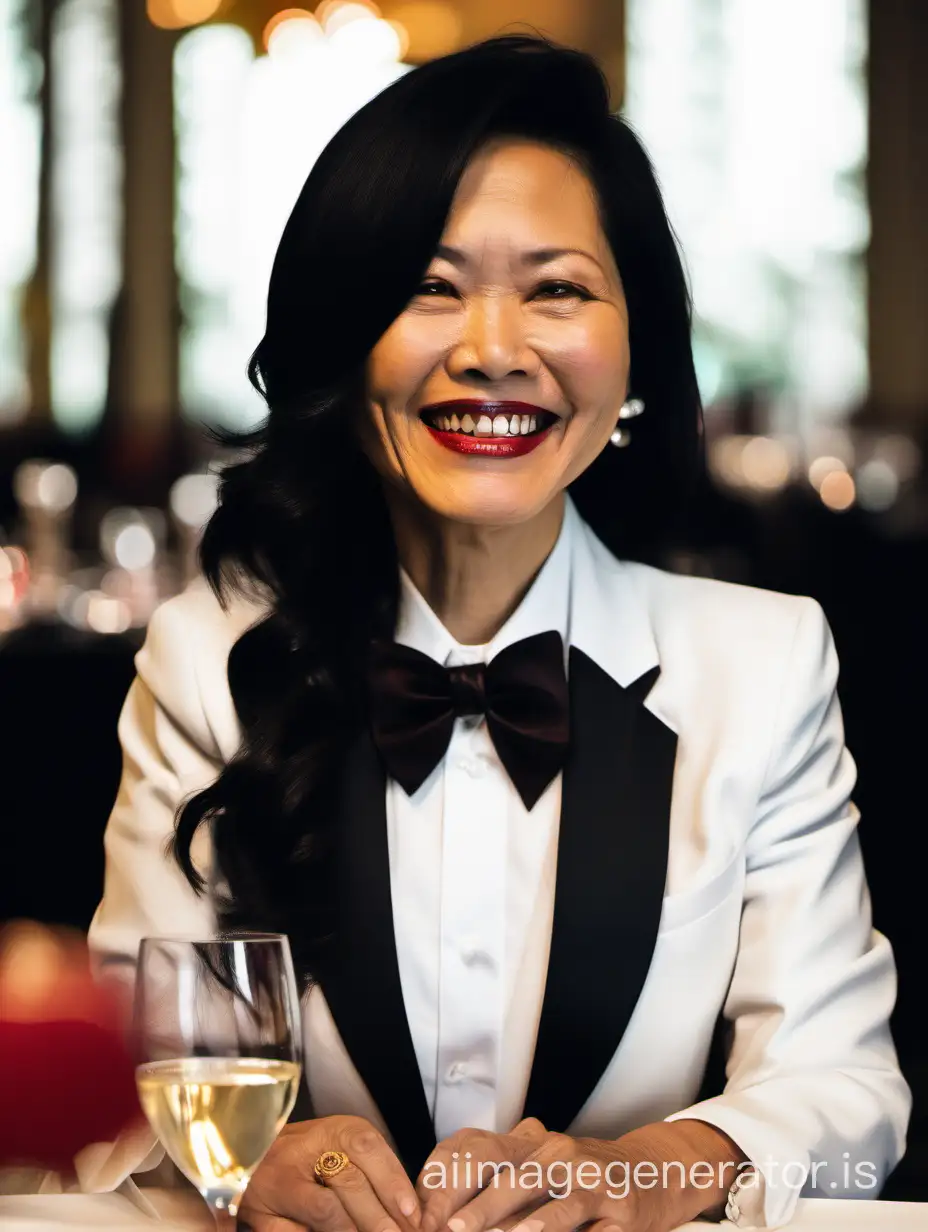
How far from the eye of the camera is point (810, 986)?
1646mm

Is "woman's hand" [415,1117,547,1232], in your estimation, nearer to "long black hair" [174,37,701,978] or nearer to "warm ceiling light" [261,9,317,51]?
"long black hair" [174,37,701,978]

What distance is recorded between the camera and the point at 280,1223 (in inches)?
51.8

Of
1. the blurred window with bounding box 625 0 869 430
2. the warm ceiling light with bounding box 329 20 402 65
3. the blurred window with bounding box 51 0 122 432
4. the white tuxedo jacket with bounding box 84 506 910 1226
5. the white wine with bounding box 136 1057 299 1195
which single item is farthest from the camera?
the blurred window with bounding box 51 0 122 432

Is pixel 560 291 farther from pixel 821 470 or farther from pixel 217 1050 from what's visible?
pixel 821 470

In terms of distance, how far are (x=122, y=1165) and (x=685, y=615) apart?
87 cm

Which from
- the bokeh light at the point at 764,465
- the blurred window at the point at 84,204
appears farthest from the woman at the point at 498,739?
the blurred window at the point at 84,204

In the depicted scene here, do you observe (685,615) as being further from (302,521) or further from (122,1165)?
(122,1165)

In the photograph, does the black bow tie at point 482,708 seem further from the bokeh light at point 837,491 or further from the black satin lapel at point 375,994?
the bokeh light at point 837,491

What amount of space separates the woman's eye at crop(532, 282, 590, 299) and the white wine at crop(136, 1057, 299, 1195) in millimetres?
941

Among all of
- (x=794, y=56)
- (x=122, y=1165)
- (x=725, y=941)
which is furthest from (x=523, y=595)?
(x=794, y=56)

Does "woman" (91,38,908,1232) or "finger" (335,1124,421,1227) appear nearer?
"finger" (335,1124,421,1227)

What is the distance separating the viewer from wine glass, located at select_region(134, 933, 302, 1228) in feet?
3.08

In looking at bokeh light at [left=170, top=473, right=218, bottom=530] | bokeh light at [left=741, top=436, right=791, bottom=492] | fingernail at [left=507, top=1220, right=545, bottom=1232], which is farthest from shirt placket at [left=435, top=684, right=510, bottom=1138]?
bokeh light at [left=741, top=436, right=791, bottom=492]

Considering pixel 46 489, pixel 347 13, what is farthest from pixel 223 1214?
pixel 347 13
